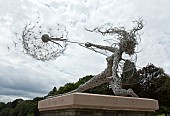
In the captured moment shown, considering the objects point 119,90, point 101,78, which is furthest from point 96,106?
point 101,78

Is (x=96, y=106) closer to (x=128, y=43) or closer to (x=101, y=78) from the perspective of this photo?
(x=101, y=78)

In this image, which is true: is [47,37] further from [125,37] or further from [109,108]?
[109,108]

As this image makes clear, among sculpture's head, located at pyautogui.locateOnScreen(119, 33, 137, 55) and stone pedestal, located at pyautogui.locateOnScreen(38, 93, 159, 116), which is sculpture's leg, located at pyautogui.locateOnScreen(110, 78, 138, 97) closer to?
stone pedestal, located at pyautogui.locateOnScreen(38, 93, 159, 116)

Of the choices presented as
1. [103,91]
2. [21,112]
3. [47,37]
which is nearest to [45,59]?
A: [47,37]

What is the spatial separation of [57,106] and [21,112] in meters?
43.0

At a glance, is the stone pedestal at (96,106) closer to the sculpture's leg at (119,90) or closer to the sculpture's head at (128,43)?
the sculpture's leg at (119,90)

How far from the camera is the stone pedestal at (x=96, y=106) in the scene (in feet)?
24.0

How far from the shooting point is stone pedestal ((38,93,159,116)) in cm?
731

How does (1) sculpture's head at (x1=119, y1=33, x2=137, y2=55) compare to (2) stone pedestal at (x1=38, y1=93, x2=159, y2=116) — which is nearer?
(2) stone pedestal at (x1=38, y1=93, x2=159, y2=116)

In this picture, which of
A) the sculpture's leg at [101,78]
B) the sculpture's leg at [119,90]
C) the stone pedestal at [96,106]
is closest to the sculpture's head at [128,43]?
the sculpture's leg at [101,78]

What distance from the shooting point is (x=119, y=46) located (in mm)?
9672

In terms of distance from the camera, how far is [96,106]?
298 inches

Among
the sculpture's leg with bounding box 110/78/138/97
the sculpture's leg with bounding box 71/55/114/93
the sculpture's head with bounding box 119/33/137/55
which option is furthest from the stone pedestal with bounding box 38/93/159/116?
the sculpture's head with bounding box 119/33/137/55

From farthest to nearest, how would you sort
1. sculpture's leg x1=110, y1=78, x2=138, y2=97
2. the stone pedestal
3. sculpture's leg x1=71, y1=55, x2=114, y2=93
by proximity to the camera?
sculpture's leg x1=71, y1=55, x2=114, y2=93, sculpture's leg x1=110, y1=78, x2=138, y2=97, the stone pedestal
